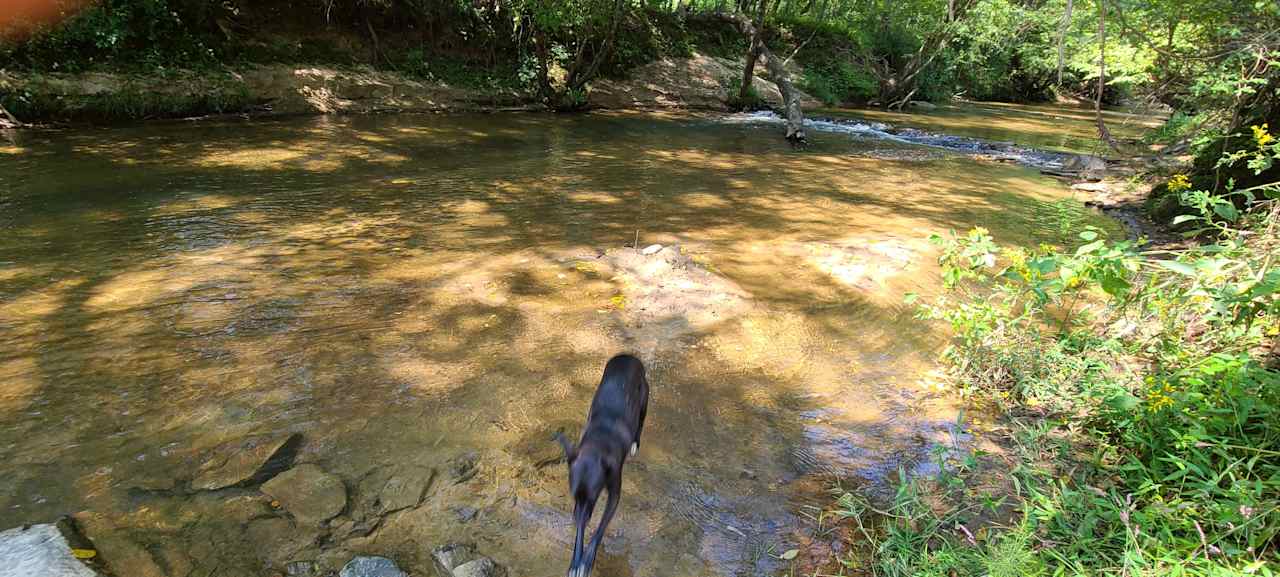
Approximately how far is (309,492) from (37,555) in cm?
88

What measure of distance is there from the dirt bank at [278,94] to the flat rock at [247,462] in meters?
11.9

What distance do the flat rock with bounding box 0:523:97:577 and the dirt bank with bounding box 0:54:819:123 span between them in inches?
478

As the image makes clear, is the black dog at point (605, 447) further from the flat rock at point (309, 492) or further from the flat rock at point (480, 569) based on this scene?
the flat rock at point (309, 492)

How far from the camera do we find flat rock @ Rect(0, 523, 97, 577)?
2076 mm

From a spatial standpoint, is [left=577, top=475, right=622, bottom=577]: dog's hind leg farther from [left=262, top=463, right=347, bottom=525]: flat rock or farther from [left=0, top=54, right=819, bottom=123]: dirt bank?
[left=0, top=54, right=819, bottom=123]: dirt bank

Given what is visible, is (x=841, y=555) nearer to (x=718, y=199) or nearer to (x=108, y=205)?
(x=718, y=199)

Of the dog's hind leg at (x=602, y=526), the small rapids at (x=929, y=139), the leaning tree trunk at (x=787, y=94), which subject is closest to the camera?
the dog's hind leg at (x=602, y=526)

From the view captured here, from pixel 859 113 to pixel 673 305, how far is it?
63.6 feet

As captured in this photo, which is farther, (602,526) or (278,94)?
(278,94)

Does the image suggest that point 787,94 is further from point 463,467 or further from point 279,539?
point 279,539

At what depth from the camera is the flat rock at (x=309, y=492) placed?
263cm

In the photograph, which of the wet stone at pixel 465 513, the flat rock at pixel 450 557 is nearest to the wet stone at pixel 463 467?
the wet stone at pixel 465 513

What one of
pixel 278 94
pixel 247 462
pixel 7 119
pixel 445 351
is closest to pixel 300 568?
pixel 247 462

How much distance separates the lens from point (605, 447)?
253cm
